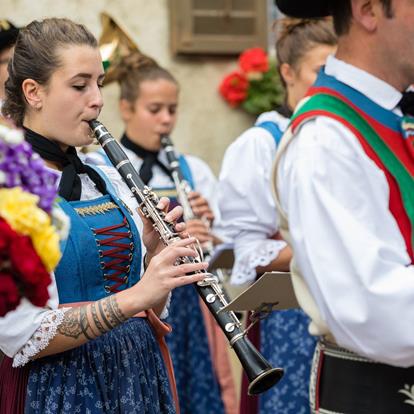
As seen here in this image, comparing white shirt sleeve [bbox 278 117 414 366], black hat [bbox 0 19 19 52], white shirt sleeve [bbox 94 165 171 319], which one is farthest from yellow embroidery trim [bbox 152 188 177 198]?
white shirt sleeve [bbox 278 117 414 366]

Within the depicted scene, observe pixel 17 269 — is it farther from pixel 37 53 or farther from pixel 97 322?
pixel 37 53

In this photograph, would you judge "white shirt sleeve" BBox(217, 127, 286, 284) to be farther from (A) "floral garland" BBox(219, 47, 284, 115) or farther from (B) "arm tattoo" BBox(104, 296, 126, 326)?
(A) "floral garland" BBox(219, 47, 284, 115)

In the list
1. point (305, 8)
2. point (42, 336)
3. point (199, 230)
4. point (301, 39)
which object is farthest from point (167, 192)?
point (305, 8)

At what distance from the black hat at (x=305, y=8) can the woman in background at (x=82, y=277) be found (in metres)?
0.64

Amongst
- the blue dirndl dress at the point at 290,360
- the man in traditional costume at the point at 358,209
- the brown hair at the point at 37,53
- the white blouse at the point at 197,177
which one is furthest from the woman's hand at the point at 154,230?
the white blouse at the point at 197,177

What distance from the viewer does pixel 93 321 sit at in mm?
2566

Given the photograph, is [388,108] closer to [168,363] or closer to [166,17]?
[168,363]

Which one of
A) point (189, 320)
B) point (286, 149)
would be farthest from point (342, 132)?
point (189, 320)

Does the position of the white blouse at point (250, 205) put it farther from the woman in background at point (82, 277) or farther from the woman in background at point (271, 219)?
the woman in background at point (82, 277)

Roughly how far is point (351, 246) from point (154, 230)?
1.05 meters

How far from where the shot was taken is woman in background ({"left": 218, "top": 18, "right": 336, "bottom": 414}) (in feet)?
12.8

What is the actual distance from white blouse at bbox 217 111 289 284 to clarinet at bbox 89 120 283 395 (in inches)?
43.9

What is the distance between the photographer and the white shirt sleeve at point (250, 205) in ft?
12.7

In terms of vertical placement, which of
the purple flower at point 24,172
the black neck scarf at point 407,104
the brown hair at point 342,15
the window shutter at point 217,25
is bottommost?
the purple flower at point 24,172
